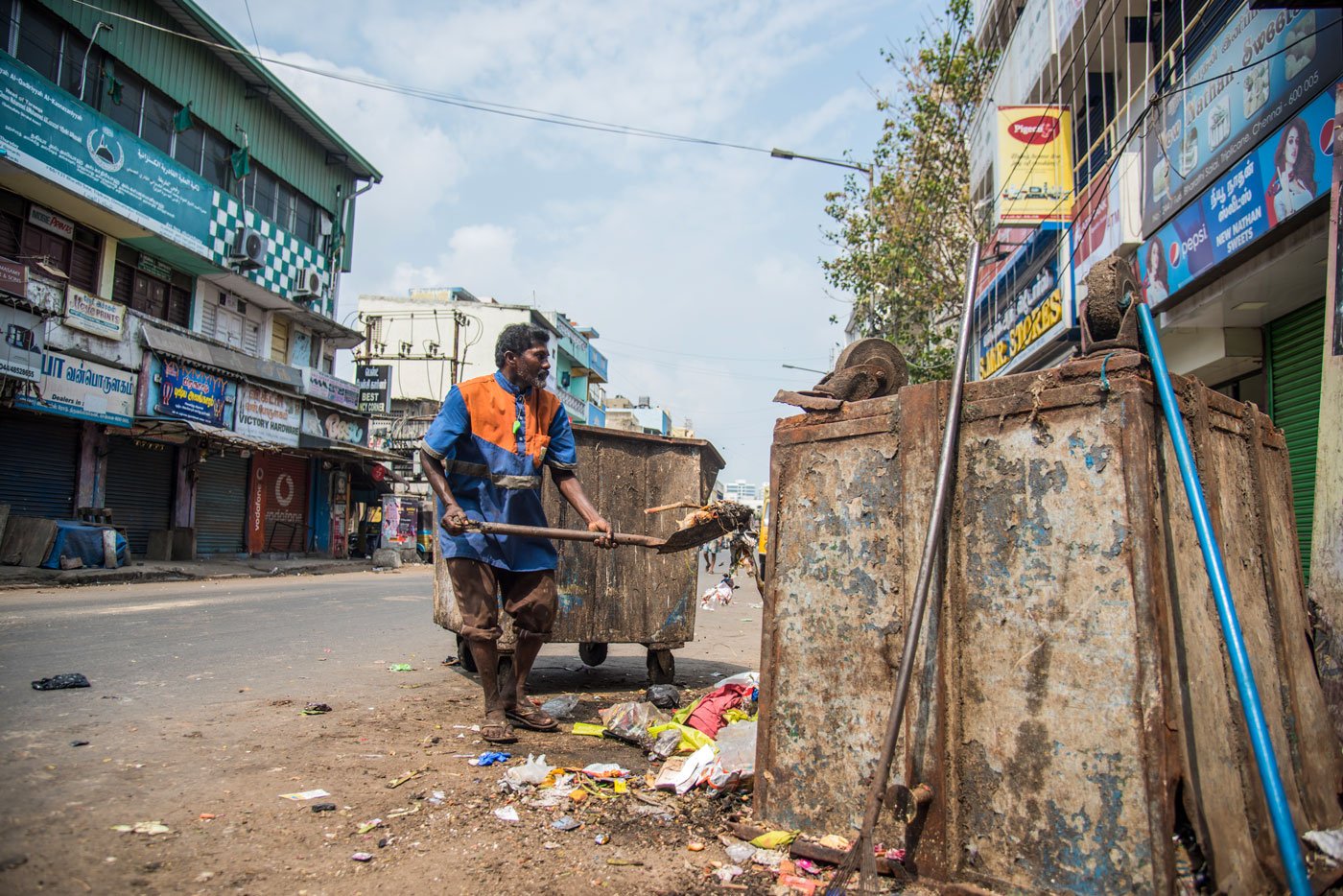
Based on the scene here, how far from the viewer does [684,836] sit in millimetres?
2707

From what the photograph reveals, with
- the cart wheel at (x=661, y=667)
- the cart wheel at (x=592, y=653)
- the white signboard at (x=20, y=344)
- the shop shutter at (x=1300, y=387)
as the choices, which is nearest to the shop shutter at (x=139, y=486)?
the white signboard at (x=20, y=344)

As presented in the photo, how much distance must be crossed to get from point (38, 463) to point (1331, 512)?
18.4m

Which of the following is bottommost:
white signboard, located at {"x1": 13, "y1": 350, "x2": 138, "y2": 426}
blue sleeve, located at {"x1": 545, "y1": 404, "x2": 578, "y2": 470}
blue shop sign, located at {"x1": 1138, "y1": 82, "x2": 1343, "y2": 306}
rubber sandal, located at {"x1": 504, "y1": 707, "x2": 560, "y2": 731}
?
rubber sandal, located at {"x1": 504, "y1": 707, "x2": 560, "y2": 731}

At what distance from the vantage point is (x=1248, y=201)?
6.90 metres

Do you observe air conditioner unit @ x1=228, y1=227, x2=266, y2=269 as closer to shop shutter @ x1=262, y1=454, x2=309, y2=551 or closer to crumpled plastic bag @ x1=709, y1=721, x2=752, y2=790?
shop shutter @ x1=262, y1=454, x2=309, y2=551

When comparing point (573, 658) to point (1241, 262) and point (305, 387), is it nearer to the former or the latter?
point (1241, 262)

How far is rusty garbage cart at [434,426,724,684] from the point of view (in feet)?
16.7

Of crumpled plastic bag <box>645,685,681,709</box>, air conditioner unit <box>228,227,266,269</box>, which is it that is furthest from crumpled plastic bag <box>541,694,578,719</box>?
air conditioner unit <box>228,227,266,269</box>

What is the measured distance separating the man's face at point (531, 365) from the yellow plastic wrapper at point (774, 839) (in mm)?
2354

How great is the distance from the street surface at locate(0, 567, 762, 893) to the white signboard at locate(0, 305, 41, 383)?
9.37m

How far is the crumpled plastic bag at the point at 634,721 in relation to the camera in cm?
380

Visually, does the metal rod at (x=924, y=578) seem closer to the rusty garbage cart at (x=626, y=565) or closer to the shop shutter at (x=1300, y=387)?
the rusty garbage cart at (x=626, y=565)

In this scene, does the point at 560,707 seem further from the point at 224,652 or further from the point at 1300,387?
the point at 1300,387

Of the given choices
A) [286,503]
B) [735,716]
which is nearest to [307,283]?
[286,503]
